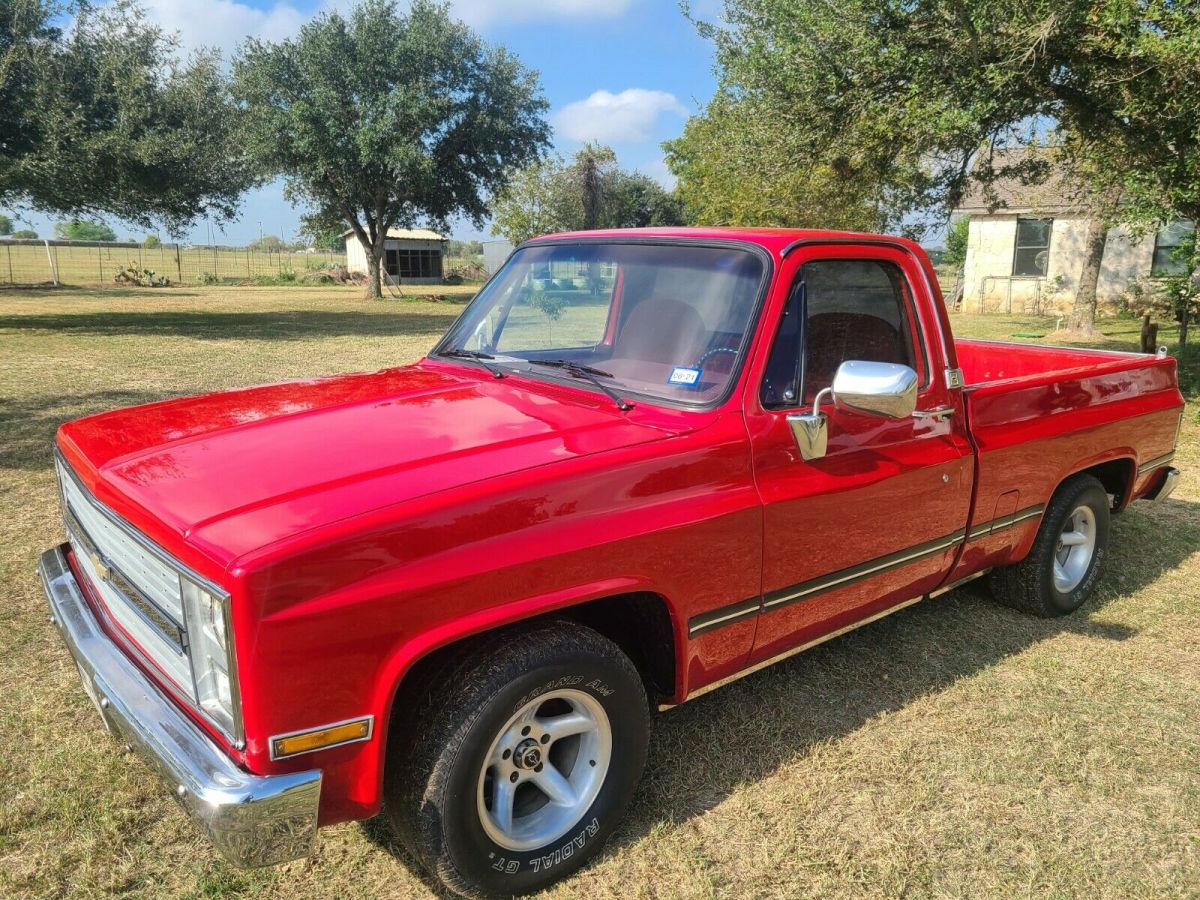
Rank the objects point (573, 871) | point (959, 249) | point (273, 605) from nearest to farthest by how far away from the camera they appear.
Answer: point (273, 605), point (573, 871), point (959, 249)

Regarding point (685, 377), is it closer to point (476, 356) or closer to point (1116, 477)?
point (476, 356)

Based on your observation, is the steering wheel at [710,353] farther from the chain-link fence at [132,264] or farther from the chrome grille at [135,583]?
the chain-link fence at [132,264]

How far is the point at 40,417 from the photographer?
345 inches

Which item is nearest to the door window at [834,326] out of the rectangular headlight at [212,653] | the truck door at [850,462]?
the truck door at [850,462]

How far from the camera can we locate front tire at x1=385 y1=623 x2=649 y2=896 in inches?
90.2

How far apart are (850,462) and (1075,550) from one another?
7.64ft

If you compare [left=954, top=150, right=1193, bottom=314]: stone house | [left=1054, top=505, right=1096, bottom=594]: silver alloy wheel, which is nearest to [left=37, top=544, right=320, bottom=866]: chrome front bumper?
[left=1054, top=505, right=1096, bottom=594]: silver alloy wheel

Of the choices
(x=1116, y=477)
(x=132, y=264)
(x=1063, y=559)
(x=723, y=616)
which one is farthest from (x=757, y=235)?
(x=132, y=264)

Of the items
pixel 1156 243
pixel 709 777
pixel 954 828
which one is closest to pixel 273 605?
pixel 709 777

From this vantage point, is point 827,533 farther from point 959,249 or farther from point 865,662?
point 959,249

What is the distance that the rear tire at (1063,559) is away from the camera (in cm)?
431

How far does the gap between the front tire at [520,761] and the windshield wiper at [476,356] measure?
1.27 m

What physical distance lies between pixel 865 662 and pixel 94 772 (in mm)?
3143

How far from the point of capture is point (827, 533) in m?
3.07
